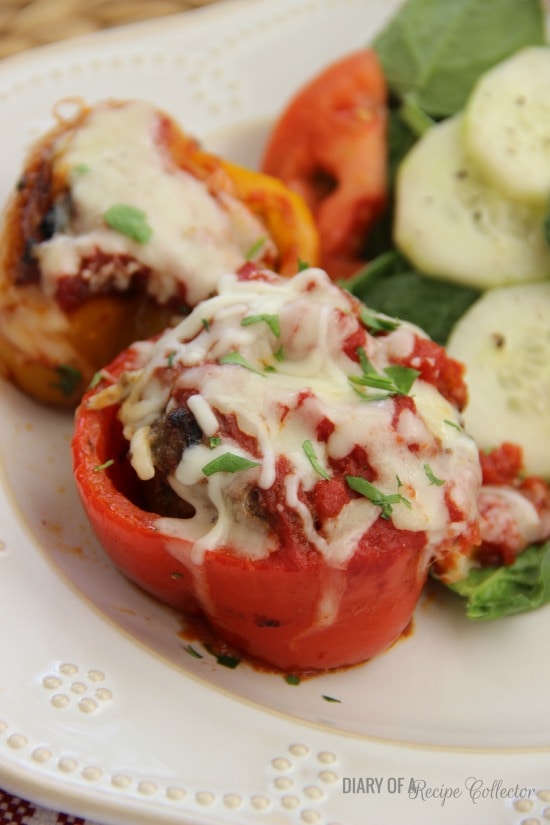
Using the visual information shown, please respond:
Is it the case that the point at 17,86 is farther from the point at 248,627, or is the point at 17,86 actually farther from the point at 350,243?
the point at 248,627

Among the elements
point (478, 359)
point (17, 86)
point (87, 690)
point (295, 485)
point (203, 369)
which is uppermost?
point (17, 86)

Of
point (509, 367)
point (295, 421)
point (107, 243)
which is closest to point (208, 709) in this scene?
point (295, 421)

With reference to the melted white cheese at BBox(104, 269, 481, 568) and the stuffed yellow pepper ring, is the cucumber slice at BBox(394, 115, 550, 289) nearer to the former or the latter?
the stuffed yellow pepper ring

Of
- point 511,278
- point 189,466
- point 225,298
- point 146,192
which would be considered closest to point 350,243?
point 511,278

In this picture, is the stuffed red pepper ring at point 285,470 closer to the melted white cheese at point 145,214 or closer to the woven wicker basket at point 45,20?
the melted white cheese at point 145,214

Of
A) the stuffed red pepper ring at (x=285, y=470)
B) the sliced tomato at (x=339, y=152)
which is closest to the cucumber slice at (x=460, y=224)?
the sliced tomato at (x=339, y=152)
